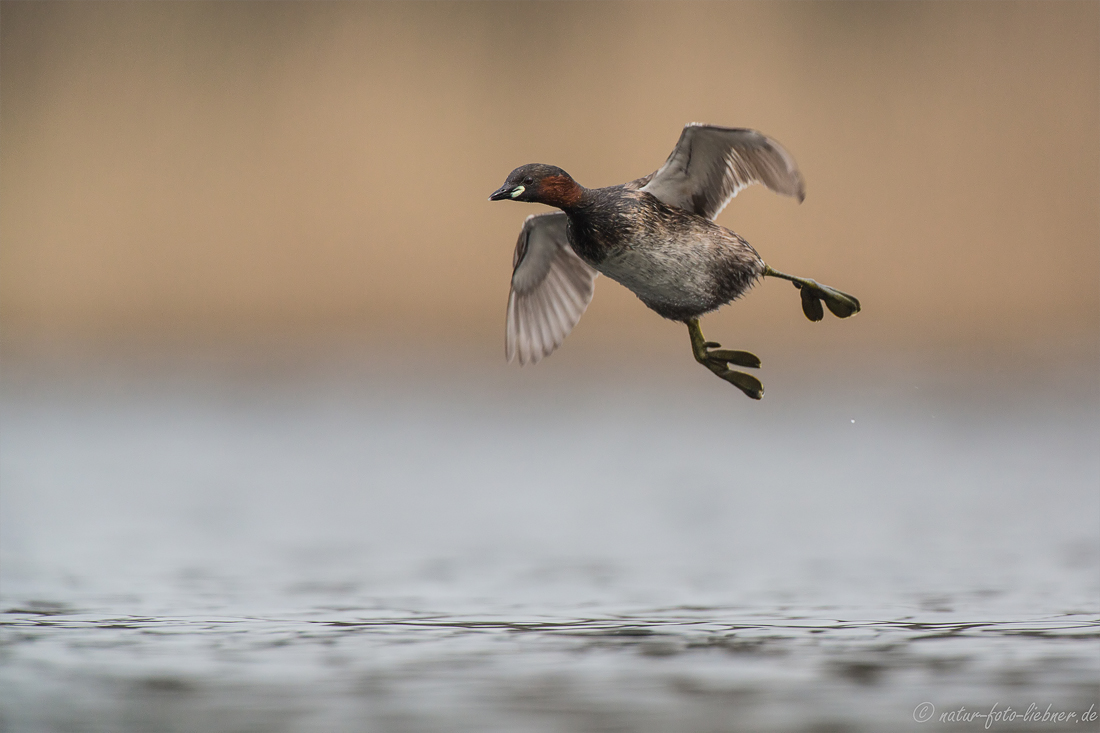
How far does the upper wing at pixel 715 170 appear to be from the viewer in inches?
291

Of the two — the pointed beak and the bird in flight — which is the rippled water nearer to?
the bird in flight

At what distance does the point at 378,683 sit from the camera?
6832mm

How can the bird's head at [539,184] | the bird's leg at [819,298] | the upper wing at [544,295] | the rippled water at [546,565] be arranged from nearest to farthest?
the rippled water at [546,565] → the bird's head at [539,184] → the bird's leg at [819,298] → the upper wing at [544,295]

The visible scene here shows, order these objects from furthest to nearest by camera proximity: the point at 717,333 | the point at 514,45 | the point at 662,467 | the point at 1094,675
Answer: the point at 514,45 → the point at 717,333 → the point at 662,467 → the point at 1094,675

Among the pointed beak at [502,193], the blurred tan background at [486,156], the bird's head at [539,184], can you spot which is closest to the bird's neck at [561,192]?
the bird's head at [539,184]

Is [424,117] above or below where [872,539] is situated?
above

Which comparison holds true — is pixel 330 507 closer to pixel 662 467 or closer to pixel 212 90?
pixel 662 467

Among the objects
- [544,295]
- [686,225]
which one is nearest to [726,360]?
[686,225]

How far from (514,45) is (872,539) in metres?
17.3

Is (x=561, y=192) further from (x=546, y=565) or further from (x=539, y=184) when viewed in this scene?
(x=546, y=565)

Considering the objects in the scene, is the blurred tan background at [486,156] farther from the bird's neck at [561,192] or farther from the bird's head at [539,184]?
the bird's head at [539,184]

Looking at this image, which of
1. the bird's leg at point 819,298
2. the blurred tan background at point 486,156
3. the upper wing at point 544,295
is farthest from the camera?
the blurred tan background at point 486,156

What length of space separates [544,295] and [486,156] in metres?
16.7

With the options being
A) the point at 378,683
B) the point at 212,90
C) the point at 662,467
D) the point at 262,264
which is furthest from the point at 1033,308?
the point at 378,683
